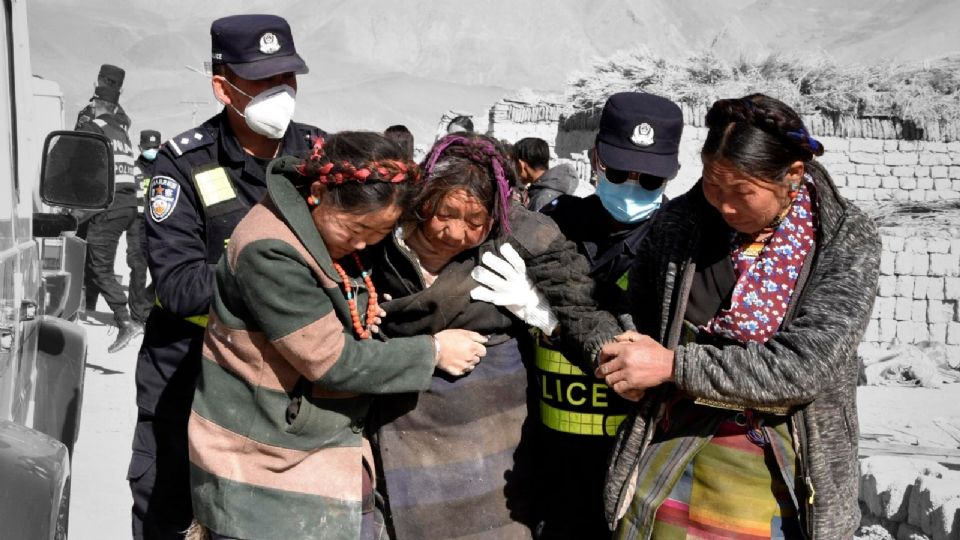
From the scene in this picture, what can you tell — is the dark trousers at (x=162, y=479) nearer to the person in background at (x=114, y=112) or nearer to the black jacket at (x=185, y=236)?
the black jacket at (x=185, y=236)

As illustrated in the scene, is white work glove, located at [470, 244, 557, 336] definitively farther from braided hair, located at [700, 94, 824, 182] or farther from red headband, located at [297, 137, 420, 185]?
braided hair, located at [700, 94, 824, 182]

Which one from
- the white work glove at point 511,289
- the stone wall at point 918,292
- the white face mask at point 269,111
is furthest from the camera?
the stone wall at point 918,292

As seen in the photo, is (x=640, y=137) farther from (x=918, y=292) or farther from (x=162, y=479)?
(x=918, y=292)

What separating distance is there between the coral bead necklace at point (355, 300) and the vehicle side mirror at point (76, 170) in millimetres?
1284

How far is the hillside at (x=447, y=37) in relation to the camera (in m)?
51.6

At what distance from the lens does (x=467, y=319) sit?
8.77 ft

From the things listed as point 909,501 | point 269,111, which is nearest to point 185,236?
point 269,111

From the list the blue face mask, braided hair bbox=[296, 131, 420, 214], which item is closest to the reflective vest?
the blue face mask

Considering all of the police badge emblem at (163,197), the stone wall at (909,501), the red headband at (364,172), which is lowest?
the stone wall at (909,501)

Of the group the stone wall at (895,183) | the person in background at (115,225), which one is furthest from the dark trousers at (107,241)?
the stone wall at (895,183)

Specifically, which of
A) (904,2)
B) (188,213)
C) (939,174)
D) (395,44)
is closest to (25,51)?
(188,213)

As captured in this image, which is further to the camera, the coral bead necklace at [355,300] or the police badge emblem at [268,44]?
the police badge emblem at [268,44]

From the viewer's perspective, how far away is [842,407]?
232 cm

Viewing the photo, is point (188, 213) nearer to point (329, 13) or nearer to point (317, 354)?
point (317, 354)
